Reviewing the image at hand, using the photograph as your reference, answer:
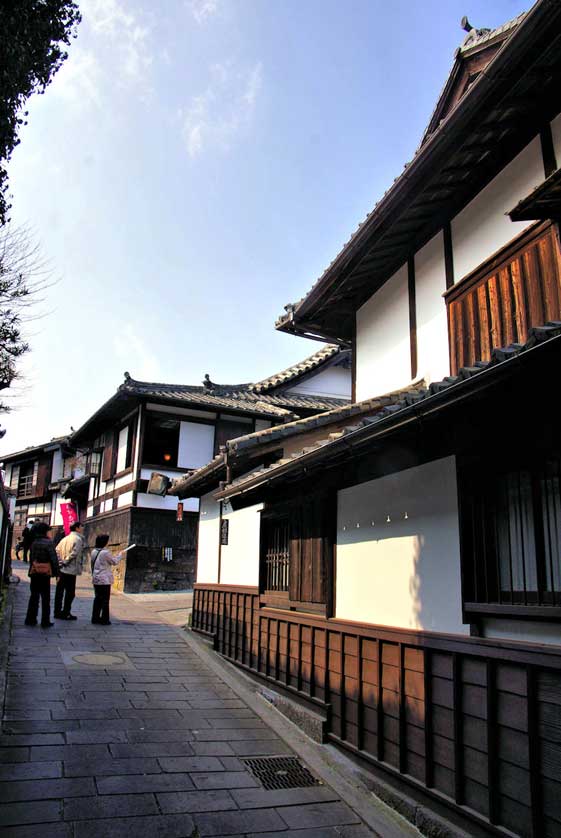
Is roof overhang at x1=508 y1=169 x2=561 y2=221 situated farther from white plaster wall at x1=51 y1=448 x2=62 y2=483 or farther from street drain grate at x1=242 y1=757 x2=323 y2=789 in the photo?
white plaster wall at x1=51 y1=448 x2=62 y2=483

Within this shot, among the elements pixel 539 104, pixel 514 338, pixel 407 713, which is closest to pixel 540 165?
pixel 539 104

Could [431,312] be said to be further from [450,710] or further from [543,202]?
[450,710]

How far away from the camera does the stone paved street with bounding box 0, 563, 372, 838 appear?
233 inches

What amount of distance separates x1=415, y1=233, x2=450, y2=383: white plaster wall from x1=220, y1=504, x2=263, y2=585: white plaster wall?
4.04 meters

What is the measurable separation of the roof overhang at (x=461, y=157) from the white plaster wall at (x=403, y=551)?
389cm

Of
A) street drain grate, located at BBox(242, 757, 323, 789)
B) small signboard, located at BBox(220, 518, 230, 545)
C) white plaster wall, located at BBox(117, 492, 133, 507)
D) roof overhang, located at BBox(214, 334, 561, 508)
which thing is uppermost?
white plaster wall, located at BBox(117, 492, 133, 507)

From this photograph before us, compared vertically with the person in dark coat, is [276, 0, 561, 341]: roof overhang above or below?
above

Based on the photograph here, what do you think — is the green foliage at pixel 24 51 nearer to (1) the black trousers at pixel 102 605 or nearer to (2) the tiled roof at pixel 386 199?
(2) the tiled roof at pixel 386 199

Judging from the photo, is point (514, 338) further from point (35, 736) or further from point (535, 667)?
point (35, 736)

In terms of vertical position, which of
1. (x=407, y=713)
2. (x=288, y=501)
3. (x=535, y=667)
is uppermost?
(x=288, y=501)

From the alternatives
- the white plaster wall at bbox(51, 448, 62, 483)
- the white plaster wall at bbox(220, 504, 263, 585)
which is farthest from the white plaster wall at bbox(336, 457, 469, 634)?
the white plaster wall at bbox(51, 448, 62, 483)

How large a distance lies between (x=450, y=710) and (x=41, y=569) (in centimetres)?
957

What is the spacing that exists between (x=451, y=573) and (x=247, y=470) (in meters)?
6.88

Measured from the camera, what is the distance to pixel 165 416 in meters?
24.4
